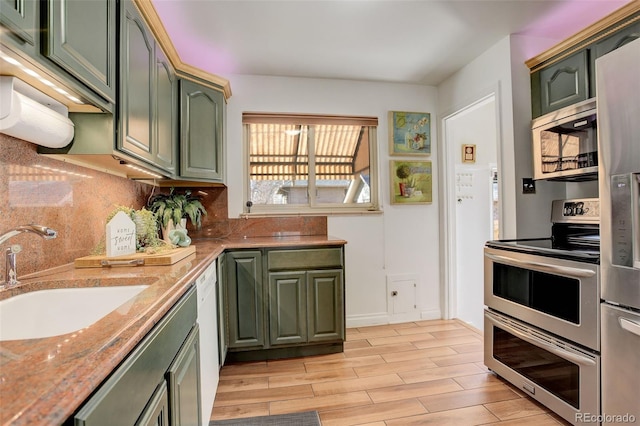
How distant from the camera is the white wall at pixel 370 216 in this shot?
3098 mm

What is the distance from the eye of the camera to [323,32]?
239cm

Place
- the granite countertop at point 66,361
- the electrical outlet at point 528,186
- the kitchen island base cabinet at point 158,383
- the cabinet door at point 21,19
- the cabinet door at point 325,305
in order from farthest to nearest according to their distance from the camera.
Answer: the cabinet door at point 325,305 → the electrical outlet at point 528,186 → the cabinet door at point 21,19 → the kitchen island base cabinet at point 158,383 → the granite countertop at point 66,361

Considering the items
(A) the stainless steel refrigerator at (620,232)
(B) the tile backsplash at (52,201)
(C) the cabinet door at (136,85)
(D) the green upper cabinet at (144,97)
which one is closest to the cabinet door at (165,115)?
(D) the green upper cabinet at (144,97)

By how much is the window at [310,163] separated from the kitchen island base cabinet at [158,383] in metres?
1.92

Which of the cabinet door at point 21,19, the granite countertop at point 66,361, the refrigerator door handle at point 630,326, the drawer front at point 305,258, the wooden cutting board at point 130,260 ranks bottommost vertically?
the refrigerator door handle at point 630,326

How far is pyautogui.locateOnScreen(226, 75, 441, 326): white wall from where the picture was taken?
3098 mm

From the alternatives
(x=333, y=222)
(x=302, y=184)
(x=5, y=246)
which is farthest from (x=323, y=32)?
(x=5, y=246)

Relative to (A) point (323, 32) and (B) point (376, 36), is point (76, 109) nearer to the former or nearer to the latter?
(A) point (323, 32)

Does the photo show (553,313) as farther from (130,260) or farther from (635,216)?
(130,260)

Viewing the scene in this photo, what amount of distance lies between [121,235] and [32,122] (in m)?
0.67

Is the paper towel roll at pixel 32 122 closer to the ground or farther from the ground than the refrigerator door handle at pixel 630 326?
farther from the ground

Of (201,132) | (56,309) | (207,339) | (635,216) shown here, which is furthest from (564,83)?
(56,309)

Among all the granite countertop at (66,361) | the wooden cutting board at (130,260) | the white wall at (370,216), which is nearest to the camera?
the granite countertop at (66,361)

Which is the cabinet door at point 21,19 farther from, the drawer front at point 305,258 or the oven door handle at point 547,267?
the oven door handle at point 547,267
